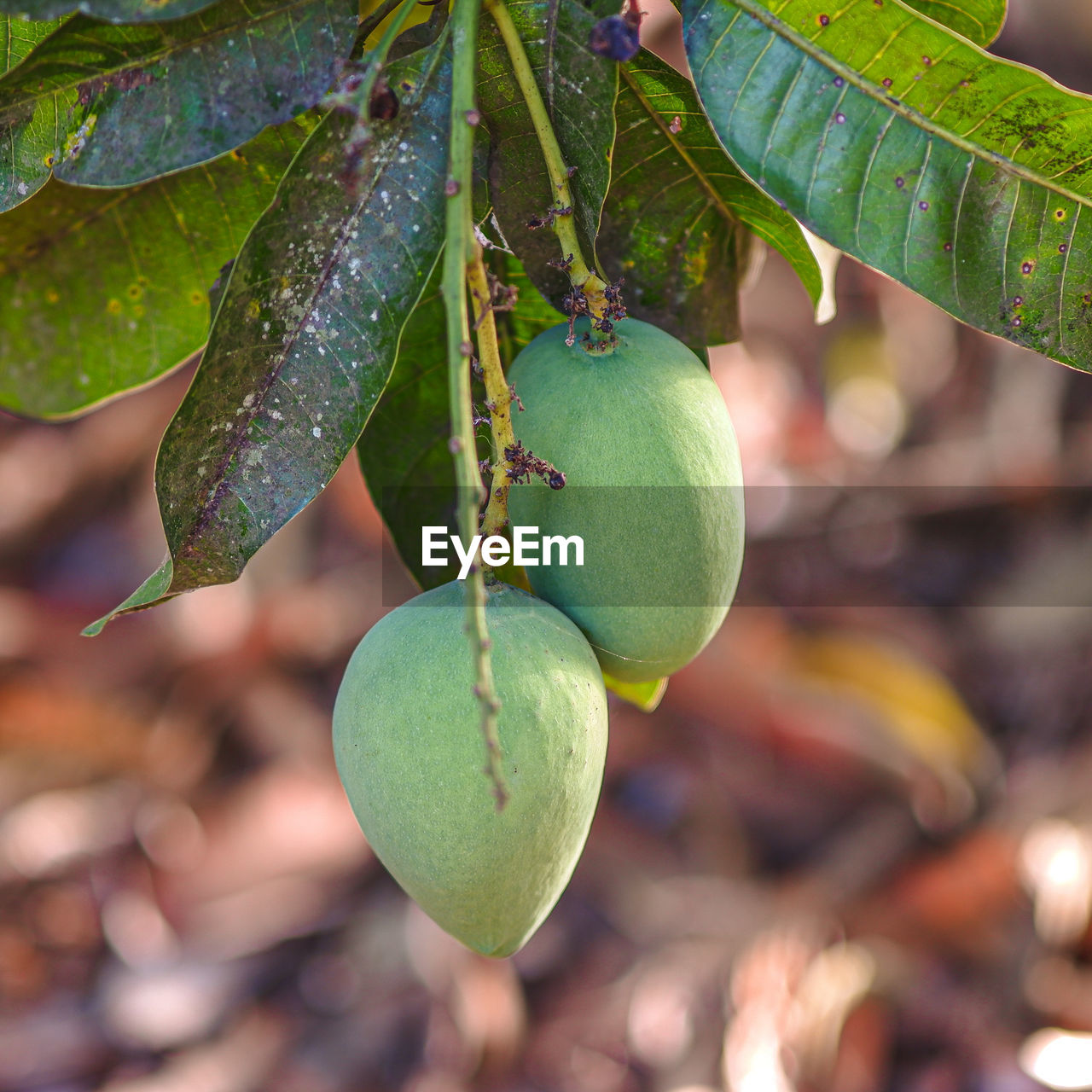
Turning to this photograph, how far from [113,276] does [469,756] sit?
17.2 inches

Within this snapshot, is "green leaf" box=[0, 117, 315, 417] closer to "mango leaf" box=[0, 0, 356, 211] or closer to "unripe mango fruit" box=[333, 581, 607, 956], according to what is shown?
"mango leaf" box=[0, 0, 356, 211]

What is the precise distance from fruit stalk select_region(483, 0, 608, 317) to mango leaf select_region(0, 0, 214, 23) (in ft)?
0.46

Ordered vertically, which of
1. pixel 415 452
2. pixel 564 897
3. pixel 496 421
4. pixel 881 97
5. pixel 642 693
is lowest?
pixel 564 897

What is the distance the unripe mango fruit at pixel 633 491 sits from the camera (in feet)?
1.66

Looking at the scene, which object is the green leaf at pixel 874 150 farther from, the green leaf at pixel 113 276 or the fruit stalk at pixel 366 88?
the green leaf at pixel 113 276

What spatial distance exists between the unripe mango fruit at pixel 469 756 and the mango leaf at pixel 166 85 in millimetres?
251

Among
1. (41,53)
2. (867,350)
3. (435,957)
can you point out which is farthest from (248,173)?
(867,350)

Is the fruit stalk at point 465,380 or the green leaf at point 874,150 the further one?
the green leaf at point 874,150

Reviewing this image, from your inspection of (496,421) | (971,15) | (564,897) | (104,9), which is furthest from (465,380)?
(564,897)

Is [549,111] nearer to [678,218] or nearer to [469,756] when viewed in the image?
[678,218]

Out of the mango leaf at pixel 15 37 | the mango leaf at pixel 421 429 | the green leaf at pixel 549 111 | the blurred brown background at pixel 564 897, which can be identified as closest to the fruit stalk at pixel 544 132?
the green leaf at pixel 549 111

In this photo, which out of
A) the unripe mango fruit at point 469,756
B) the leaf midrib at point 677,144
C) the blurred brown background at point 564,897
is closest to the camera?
the unripe mango fruit at point 469,756

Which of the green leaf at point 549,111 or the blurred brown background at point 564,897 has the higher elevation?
the green leaf at point 549,111

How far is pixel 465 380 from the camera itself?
0.36 meters
